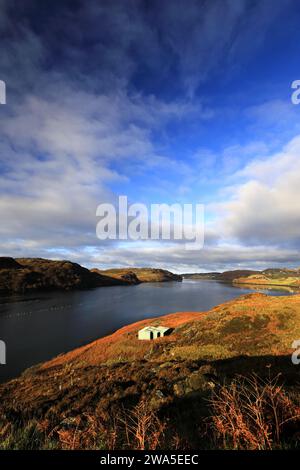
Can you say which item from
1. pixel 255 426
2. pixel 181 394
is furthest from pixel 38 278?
pixel 255 426

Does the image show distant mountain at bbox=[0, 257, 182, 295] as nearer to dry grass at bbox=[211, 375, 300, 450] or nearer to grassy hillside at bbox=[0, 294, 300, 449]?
grassy hillside at bbox=[0, 294, 300, 449]

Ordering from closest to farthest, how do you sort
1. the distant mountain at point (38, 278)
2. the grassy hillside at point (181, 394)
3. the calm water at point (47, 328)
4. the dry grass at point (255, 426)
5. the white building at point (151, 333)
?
the dry grass at point (255, 426)
the grassy hillside at point (181, 394)
the white building at point (151, 333)
the calm water at point (47, 328)
the distant mountain at point (38, 278)

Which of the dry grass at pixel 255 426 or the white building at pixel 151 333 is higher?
the dry grass at pixel 255 426

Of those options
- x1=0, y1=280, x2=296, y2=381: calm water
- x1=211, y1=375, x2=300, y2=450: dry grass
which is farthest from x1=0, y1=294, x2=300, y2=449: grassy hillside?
x1=0, y1=280, x2=296, y2=381: calm water

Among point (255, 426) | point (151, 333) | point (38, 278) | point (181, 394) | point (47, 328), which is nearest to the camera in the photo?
point (255, 426)

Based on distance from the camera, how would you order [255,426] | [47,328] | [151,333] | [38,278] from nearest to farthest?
[255,426] → [151,333] → [47,328] → [38,278]

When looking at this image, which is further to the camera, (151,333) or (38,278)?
(38,278)

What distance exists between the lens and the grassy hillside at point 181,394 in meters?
5.86

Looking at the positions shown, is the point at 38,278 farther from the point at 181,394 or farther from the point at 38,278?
the point at 181,394

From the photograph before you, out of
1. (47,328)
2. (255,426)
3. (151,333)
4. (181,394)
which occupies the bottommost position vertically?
(47,328)

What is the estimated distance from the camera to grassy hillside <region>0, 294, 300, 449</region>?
19.2 ft

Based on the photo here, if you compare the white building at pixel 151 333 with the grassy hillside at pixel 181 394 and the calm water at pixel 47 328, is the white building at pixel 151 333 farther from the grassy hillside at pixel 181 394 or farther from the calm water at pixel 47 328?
the calm water at pixel 47 328

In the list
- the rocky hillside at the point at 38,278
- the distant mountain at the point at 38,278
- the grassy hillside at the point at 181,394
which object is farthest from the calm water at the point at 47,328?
the distant mountain at the point at 38,278

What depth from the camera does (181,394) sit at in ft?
37.0
